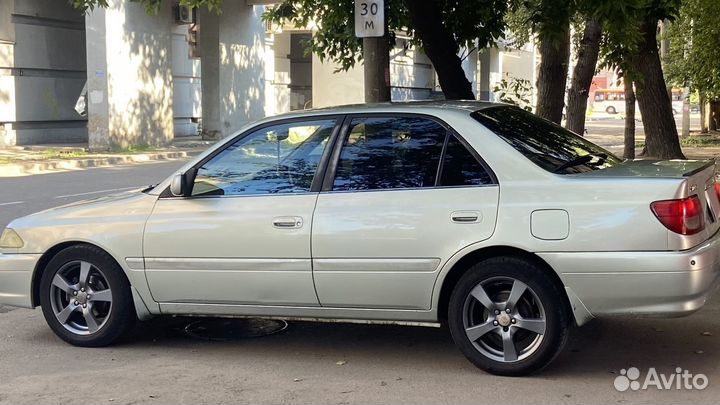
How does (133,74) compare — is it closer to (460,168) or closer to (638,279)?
(460,168)

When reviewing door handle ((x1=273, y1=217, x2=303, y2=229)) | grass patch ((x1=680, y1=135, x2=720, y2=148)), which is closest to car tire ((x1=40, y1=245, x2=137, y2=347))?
door handle ((x1=273, y1=217, x2=303, y2=229))

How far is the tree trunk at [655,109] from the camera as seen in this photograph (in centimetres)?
1592

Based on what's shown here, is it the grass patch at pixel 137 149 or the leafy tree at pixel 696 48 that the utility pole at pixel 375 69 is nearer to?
the leafy tree at pixel 696 48

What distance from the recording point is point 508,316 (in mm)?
4820

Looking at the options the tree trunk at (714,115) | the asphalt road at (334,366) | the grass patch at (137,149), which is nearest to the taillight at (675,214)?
the asphalt road at (334,366)

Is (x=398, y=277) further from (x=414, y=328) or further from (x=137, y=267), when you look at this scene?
(x=137, y=267)

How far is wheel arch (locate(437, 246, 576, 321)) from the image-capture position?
15.6 feet

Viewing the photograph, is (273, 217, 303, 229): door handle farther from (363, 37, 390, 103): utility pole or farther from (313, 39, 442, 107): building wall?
(313, 39, 442, 107): building wall

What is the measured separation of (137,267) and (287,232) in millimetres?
1131

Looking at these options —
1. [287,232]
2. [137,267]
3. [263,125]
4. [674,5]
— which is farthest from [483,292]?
[674,5]

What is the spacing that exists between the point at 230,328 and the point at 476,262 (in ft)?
7.43

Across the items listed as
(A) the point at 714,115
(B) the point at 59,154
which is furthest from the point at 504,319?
(A) the point at 714,115

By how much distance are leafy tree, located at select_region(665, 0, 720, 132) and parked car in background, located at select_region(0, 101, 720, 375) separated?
40.4ft

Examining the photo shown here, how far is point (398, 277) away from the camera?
497 centimetres
